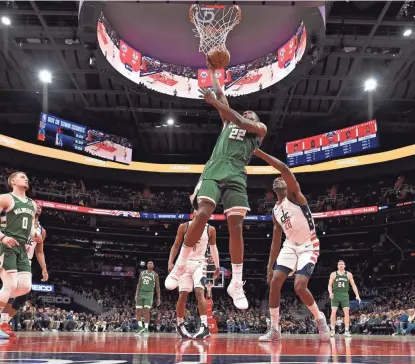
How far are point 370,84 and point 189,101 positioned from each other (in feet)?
30.3

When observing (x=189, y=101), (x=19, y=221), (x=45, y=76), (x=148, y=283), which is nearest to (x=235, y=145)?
(x=19, y=221)

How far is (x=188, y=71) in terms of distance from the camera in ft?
Result: 67.8

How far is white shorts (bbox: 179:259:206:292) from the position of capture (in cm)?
834

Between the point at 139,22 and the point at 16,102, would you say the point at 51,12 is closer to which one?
the point at 139,22

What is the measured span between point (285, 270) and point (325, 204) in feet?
95.6

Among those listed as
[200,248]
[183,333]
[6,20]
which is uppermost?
[6,20]

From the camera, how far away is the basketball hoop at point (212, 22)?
41.2ft

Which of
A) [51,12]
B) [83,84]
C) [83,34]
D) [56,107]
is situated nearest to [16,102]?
[56,107]

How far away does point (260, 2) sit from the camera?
12703mm

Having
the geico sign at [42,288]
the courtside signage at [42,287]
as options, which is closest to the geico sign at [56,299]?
the courtside signage at [42,287]

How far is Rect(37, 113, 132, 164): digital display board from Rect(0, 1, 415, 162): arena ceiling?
1.46m

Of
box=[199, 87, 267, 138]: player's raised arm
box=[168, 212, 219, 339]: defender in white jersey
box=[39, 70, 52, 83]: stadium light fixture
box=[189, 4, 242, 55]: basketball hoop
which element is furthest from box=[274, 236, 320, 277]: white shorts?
box=[39, 70, 52, 83]: stadium light fixture

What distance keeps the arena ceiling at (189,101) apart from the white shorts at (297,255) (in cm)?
1156

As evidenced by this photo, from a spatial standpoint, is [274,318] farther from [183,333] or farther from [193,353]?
[193,353]
